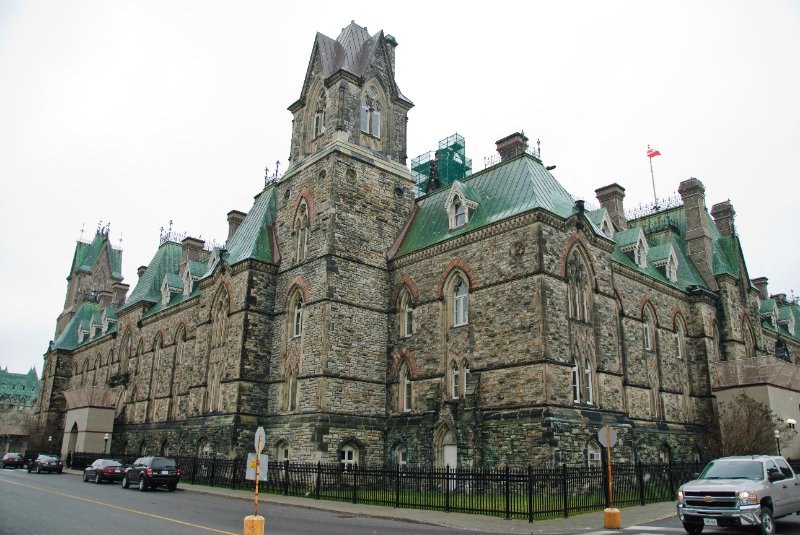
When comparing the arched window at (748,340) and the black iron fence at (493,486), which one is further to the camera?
the arched window at (748,340)

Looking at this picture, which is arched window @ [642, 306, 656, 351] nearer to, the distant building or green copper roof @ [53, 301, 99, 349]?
green copper roof @ [53, 301, 99, 349]

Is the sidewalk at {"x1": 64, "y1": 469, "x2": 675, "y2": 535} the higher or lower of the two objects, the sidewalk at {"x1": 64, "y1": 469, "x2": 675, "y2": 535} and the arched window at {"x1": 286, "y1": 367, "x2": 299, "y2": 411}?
the lower

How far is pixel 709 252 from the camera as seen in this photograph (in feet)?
125

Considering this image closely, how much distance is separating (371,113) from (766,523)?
26.2 m

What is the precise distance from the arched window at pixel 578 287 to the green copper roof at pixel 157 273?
32469mm

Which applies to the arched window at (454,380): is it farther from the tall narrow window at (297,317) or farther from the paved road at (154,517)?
the paved road at (154,517)

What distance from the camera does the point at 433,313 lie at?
28344 mm

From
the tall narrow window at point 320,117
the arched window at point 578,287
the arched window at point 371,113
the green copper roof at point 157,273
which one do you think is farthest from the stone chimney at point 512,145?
the green copper roof at point 157,273

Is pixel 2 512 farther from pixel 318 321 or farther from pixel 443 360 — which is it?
pixel 443 360

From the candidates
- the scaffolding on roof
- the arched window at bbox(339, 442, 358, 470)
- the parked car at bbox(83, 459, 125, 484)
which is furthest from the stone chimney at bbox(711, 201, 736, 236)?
the parked car at bbox(83, 459, 125, 484)

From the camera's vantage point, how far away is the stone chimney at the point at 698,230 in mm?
37781

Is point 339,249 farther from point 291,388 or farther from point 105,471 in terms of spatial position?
point 105,471

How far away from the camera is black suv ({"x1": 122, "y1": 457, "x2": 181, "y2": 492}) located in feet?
86.5

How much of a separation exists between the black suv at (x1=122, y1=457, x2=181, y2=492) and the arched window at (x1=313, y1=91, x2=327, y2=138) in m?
17.4
